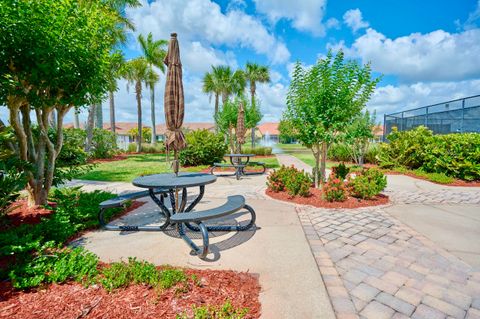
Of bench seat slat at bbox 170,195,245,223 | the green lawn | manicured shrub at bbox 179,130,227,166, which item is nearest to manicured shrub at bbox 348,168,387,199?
bench seat slat at bbox 170,195,245,223

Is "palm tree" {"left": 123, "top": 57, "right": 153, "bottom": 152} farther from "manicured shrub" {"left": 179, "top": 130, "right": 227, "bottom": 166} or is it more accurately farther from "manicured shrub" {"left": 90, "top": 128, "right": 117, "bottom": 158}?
"manicured shrub" {"left": 179, "top": 130, "right": 227, "bottom": 166}

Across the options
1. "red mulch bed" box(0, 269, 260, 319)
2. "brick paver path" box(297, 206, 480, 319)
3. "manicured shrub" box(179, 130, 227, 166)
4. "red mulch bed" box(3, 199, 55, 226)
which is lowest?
"brick paver path" box(297, 206, 480, 319)

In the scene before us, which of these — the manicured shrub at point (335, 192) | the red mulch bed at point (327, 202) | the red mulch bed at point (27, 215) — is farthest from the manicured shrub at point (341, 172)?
the red mulch bed at point (27, 215)

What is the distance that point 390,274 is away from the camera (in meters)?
2.73

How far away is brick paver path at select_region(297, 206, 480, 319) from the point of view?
7.16 ft

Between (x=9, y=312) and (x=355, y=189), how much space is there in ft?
20.6

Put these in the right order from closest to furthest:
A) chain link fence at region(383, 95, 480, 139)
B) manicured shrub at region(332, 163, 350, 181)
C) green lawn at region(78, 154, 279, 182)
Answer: manicured shrub at region(332, 163, 350, 181), green lawn at region(78, 154, 279, 182), chain link fence at region(383, 95, 480, 139)

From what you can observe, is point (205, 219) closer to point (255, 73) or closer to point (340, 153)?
point (340, 153)

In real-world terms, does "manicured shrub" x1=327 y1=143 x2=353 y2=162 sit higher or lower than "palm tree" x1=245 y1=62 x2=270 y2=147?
lower

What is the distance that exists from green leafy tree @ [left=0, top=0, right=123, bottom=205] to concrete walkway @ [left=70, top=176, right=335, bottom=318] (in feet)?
6.47

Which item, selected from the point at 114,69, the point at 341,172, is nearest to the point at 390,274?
the point at 341,172

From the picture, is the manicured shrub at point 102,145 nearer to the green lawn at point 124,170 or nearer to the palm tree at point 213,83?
the green lawn at point 124,170

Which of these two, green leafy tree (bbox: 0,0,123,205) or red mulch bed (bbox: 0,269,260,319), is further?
green leafy tree (bbox: 0,0,123,205)

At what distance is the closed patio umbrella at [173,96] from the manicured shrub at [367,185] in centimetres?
445
